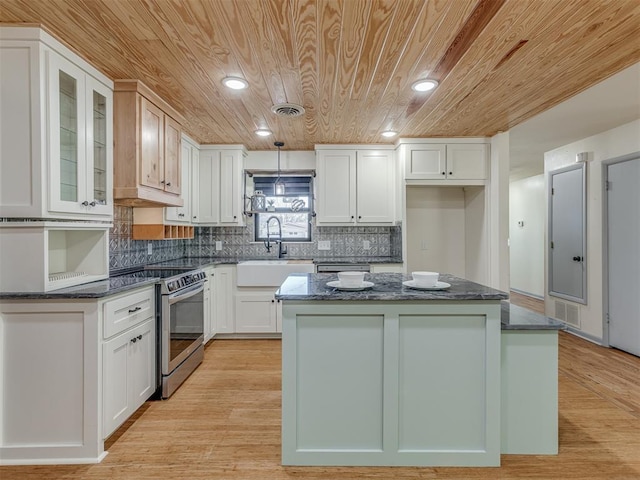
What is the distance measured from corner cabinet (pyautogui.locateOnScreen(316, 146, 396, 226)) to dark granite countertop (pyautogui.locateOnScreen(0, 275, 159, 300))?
239 cm

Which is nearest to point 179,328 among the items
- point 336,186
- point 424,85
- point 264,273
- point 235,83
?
point 264,273

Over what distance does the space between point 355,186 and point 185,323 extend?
2.50 meters

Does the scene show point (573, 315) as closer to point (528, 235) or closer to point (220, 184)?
point (528, 235)

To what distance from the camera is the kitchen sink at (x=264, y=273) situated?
382cm

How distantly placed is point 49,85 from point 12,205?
707 mm

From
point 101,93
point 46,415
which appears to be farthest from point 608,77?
point 46,415

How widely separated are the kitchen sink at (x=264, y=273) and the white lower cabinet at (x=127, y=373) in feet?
4.65

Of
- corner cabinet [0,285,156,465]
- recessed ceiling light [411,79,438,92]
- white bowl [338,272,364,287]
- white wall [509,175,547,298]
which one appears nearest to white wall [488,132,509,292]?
recessed ceiling light [411,79,438,92]

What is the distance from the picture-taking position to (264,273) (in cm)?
382

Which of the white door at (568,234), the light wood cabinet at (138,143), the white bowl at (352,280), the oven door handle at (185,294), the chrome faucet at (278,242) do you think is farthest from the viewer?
the chrome faucet at (278,242)

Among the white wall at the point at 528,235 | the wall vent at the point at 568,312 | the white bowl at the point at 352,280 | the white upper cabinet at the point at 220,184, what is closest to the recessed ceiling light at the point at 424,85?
the white bowl at the point at 352,280

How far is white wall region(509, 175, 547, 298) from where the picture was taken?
19.7 ft

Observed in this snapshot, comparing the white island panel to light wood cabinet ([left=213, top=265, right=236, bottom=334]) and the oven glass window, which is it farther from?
light wood cabinet ([left=213, top=265, right=236, bottom=334])

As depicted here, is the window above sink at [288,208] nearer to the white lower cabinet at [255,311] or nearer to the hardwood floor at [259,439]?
the white lower cabinet at [255,311]
